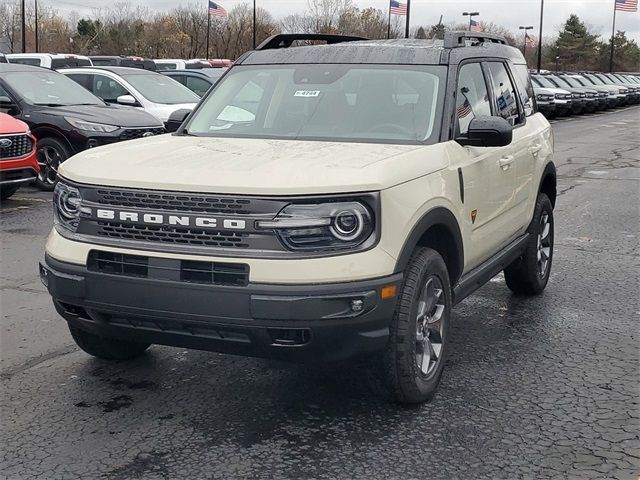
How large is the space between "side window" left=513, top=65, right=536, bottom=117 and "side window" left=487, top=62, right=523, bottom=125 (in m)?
0.21

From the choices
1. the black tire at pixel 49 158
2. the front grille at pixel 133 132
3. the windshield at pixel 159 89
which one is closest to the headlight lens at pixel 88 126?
the front grille at pixel 133 132

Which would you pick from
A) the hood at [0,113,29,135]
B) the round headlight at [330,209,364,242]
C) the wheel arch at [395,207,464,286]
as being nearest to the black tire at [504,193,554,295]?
the wheel arch at [395,207,464,286]

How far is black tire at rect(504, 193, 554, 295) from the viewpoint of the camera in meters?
6.50

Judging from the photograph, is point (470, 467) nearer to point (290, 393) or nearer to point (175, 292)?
point (290, 393)

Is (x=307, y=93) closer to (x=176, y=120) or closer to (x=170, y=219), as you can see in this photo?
(x=176, y=120)

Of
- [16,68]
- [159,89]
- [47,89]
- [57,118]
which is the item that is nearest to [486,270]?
[57,118]

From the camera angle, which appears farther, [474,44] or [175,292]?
[474,44]

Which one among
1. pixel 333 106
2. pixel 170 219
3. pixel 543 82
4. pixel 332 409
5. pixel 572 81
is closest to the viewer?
pixel 170 219

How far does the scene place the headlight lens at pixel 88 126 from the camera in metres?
12.0

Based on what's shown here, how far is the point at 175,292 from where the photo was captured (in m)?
3.76

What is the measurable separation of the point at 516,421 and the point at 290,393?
1.17 metres

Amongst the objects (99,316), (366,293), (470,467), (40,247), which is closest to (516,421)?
(470,467)

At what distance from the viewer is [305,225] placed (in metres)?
3.72

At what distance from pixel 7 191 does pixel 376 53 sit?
7.39 m
